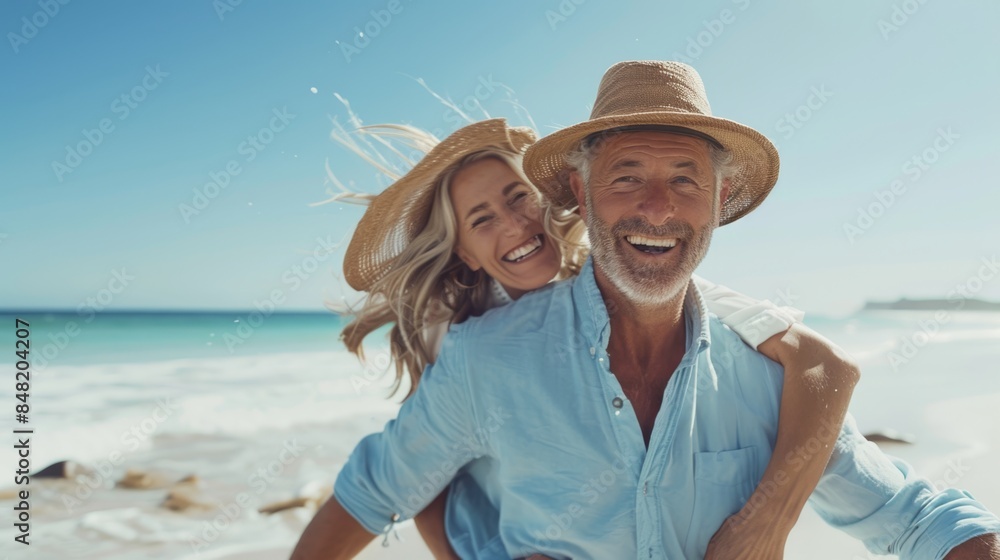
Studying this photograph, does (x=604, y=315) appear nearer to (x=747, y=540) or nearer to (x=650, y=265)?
(x=650, y=265)

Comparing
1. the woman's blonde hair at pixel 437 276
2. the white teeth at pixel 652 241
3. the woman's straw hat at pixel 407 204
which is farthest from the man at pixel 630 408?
the woman's blonde hair at pixel 437 276

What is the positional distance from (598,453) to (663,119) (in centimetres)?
109

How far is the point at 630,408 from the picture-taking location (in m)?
2.25

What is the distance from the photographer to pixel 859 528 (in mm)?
2365

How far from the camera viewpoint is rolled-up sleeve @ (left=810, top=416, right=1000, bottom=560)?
2.15 metres

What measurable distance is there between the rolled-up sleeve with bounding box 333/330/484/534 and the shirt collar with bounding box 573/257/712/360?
46 centimetres

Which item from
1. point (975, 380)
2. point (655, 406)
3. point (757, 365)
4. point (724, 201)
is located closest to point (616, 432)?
point (655, 406)

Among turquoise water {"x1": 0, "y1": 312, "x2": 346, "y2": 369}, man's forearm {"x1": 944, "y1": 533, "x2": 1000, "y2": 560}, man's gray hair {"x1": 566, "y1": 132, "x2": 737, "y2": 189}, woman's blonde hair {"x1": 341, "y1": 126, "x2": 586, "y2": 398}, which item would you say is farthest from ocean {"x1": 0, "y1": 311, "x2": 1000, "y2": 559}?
man's forearm {"x1": 944, "y1": 533, "x2": 1000, "y2": 560}

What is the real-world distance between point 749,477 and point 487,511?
98 centimetres

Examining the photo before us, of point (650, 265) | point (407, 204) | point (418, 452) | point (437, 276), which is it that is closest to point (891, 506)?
point (650, 265)

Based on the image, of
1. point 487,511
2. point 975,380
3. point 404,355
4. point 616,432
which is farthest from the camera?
point 975,380

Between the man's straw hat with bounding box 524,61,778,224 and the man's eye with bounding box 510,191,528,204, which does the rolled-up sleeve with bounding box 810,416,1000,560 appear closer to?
the man's straw hat with bounding box 524,61,778,224

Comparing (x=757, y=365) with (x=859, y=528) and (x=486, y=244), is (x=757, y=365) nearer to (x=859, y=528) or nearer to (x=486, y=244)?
(x=859, y=528)

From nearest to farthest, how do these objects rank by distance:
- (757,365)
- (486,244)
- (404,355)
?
(757,365) → (486,244) → (404,355)
